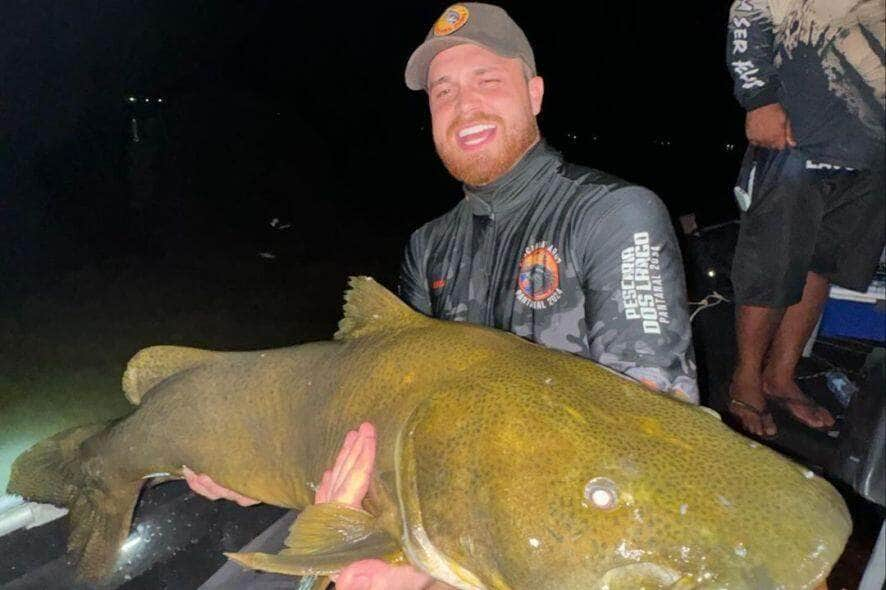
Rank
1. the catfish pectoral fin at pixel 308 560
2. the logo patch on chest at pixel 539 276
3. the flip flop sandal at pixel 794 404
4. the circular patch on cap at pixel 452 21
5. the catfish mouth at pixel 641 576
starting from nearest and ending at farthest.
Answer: the catfish mouth at pixel 641 576
the catfish pectoral fin at pixel 308 560
the logo patch on chest at pixel 539 276
the circular patch on cap at pixel 452 21
the flip flop sandal at pixel 794 404

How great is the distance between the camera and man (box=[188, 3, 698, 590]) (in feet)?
7.20

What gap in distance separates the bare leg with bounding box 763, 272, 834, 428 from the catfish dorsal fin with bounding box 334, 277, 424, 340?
10.2ft

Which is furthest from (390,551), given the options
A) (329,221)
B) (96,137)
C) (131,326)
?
(96,137)

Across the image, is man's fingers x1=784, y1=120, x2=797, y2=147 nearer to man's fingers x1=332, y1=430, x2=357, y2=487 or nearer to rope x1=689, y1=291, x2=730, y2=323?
man's fingers x1=332, y1=430, x2=357, y2=487

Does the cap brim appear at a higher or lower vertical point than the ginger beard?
higher

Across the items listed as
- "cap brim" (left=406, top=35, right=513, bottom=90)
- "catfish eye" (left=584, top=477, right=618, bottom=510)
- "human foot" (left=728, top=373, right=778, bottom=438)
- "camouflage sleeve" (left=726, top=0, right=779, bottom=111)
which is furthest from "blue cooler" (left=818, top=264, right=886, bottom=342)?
"catfish eye" (left=584, top=477, right=618, bottom=510)

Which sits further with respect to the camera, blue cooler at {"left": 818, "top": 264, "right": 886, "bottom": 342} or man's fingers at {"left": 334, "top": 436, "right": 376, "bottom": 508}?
blue cooler at {"left": 818, "top": 264, "right": 886, "bottom": 342}

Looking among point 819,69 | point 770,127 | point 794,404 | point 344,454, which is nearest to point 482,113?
point 819,69

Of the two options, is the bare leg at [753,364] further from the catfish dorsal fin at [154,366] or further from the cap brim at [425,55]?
the catfish dorsal fin at [154,366]

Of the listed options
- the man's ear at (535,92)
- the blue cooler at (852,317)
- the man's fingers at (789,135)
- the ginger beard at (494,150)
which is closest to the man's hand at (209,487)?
the ginger beard at (494,150)

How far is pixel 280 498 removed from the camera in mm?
2387

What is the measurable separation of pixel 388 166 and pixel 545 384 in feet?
104

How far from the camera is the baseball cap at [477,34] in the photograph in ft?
9.34

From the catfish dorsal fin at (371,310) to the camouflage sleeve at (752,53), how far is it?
2208 mm
